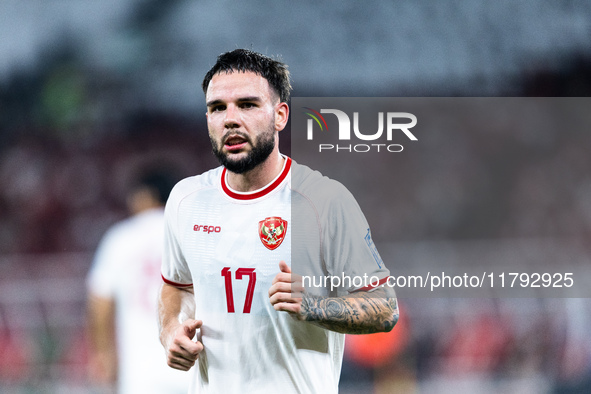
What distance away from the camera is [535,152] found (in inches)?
276

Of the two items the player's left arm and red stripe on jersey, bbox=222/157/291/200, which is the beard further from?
the player's left arm

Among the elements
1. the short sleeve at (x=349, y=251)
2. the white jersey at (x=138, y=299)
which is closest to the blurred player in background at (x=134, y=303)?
the white jersey at (x=138, y=299)

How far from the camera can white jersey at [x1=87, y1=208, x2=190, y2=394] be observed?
342 centimetres

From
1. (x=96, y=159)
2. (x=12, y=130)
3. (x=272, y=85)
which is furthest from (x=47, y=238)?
(x=272, y=85)

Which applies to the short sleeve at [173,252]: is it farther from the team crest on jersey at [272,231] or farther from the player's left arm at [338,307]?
the player's left arm at [338,307]

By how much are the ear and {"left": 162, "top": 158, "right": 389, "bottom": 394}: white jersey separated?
145 mm

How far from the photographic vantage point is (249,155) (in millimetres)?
1824

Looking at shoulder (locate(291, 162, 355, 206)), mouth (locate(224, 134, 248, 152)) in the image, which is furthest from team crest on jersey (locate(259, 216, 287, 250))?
mouth (locate(224, 134, 248, 152))

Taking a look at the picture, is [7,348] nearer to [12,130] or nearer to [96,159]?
[96,159]

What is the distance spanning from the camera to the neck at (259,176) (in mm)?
1873

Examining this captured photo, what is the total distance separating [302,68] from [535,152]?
3000 mm

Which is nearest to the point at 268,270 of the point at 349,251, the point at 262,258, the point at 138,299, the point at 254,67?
Result: the point at 262,258

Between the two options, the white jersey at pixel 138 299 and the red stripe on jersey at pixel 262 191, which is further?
the white jersey at pixel 138 299

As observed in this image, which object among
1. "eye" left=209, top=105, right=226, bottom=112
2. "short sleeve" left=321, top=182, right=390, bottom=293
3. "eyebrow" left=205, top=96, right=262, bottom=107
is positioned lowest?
"short sleeve" left=321, top=182, right=390, bottom=293
